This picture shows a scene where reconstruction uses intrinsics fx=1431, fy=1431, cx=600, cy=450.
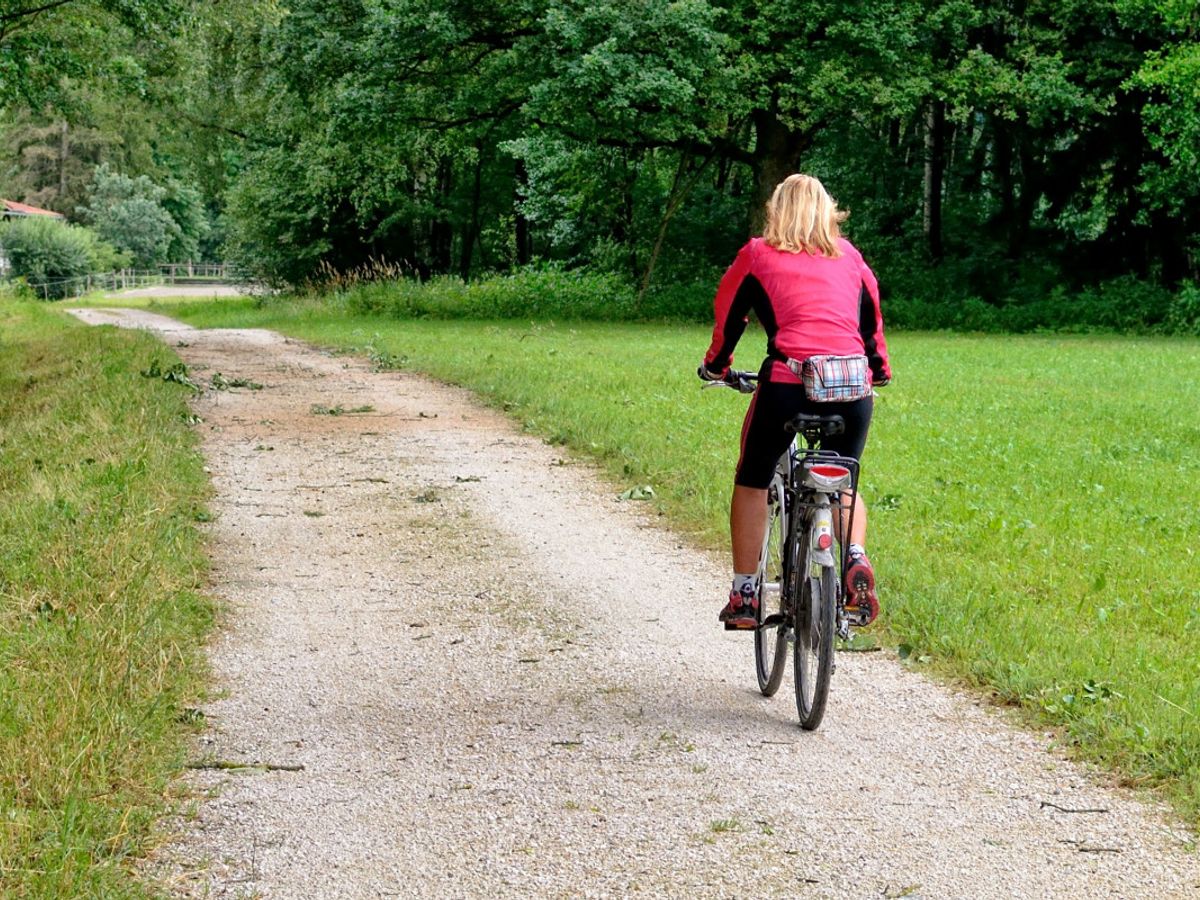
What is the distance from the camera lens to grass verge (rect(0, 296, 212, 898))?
12.8 ft

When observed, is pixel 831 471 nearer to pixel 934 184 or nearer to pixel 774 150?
pixel 774 150

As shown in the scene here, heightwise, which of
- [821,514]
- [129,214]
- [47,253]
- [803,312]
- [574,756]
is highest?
[129,214]

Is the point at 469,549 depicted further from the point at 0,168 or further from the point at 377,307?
the point at 0,168

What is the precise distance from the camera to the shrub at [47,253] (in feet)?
226

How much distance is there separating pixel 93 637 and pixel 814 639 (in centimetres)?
280

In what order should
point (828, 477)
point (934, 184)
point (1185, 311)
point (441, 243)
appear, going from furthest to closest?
1. point (441, 243)
2. point (934, 184)
3. point (1185, 311)
4. point (828, 477)

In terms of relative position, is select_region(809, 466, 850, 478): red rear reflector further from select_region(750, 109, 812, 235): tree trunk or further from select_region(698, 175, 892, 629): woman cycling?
select_region(750, 109, 812, 235): tree trunk

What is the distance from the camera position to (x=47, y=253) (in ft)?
232

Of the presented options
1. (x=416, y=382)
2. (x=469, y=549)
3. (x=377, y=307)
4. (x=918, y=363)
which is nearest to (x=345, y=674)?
(x=469, y=549)

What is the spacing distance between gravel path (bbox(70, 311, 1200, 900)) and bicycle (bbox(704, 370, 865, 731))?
24cm

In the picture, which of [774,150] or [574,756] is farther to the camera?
[774,150]

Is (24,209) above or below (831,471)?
above

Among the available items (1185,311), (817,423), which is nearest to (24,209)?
(1185,311)

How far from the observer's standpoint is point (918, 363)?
70.4 ft
